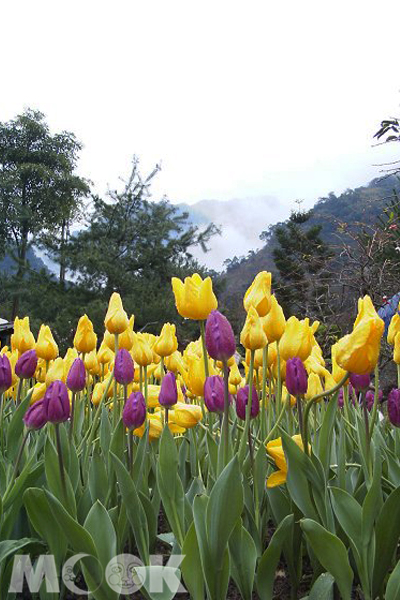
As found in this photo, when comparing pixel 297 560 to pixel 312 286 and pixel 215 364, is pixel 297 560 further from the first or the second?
pixel 312 286

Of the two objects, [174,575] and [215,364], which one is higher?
[215,364]

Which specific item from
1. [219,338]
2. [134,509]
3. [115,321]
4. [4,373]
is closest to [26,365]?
[4,373]

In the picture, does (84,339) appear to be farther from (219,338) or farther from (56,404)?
(219,338)

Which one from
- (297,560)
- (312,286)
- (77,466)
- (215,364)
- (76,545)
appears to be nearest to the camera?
(76,545)

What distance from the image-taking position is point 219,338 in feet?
2.95

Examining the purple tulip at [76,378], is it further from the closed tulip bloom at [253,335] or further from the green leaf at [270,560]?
the green leaf at [270,560]

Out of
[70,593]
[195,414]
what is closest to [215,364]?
[195,414]

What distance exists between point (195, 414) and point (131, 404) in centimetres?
15

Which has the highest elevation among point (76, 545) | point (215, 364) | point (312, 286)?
point (312, 286)

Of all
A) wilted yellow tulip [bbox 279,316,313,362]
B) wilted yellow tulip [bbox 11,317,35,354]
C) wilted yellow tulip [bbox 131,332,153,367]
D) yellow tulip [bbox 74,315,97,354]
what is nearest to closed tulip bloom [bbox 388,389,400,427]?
wilted yellow tulip [bbox 279,316,313,362]

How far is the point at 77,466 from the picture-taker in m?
1.11

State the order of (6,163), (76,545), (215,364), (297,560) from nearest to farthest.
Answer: (76,545), (297,560), (215,364), (6,163)

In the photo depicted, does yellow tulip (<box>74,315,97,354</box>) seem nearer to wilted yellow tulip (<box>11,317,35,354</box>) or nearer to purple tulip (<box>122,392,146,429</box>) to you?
wilted yellow tulip (<box>11,317,35,354</box>)

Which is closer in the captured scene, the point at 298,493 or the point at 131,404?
the point at 298,493
